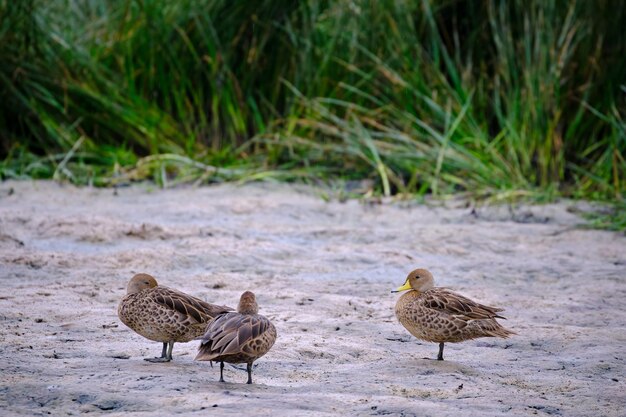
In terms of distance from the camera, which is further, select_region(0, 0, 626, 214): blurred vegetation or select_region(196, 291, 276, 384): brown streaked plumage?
select_region(0, 0, 626, 214): blurred vegetation

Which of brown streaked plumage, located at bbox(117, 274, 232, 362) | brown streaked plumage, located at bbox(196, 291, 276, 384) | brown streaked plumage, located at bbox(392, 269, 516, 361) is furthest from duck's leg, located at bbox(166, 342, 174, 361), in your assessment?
brown streaked plumage, located at bbox(392, 269, 516, 361)

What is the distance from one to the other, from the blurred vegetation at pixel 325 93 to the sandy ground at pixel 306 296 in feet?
1.98

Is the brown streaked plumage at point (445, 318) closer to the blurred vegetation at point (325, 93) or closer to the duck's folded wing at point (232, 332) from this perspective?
the duck's folded wing at point (232, 332)

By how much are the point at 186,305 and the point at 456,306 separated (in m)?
1.12

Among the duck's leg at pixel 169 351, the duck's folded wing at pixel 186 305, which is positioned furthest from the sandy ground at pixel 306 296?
the duck's folded wing at pixel 186 305

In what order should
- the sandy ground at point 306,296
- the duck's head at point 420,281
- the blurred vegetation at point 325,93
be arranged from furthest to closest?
the blurred vegetation at point 325,93 < the duck's head at point 420,281 < the sandy ground at point 306,296

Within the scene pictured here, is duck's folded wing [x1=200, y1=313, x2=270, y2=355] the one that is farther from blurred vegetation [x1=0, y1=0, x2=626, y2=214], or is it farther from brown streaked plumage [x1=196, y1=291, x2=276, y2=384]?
blurred vegetation [x1=0, y1=0, x2=626, y2=214]

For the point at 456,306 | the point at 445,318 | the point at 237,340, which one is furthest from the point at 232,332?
the point at 456,306

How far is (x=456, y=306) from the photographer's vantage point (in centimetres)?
430

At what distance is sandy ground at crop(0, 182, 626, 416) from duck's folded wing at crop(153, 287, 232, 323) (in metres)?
0.20

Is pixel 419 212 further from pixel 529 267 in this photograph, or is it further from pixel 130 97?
pixel 130 97

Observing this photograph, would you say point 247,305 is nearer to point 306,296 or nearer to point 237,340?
point 237,340

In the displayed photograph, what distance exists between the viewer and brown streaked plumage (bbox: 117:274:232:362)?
4027 mm

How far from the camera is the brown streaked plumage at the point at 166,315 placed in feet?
13.2
